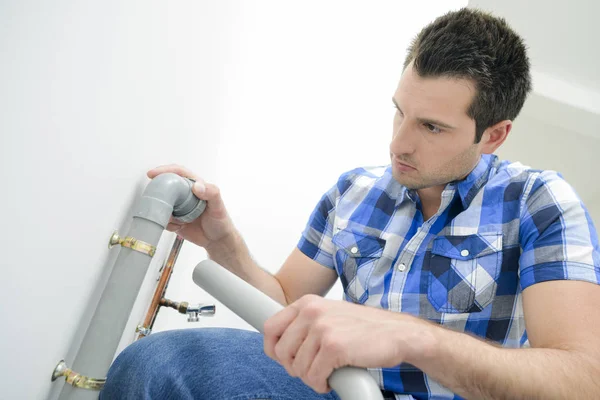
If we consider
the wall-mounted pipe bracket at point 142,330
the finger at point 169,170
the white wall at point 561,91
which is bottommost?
the wall-mounted pipe bracket at point 142,330

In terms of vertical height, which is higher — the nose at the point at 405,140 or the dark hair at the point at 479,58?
the dark hair at the point at 479,58

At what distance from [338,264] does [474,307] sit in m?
0.31

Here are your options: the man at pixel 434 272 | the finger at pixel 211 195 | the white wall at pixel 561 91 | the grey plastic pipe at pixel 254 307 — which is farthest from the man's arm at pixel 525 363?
the white wall at pixel 561 91

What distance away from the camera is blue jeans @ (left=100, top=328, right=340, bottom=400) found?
801 millimetres

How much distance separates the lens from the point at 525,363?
2.34ft

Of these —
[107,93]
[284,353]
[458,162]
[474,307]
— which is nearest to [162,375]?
[284,353]

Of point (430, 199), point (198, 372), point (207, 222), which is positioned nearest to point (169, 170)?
point (207, 222)

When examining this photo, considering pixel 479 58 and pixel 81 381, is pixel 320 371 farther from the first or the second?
pixel 479 58

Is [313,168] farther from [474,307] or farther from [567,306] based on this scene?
[567,306]

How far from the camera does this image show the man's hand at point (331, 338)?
Result: 0.57 metres

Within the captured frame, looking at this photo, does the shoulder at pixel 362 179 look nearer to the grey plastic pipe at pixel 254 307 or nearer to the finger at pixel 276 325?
the grey plastic pipe at pixel 254 307

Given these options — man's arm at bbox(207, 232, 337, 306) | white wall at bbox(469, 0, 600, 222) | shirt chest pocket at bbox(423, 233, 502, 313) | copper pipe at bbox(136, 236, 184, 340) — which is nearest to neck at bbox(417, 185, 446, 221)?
shirt chest pocket at bbox(423, 233, 502, 313)

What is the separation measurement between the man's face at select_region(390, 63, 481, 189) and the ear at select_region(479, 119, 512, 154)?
0.08m

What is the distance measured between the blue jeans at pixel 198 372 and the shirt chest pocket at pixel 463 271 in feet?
0.93
